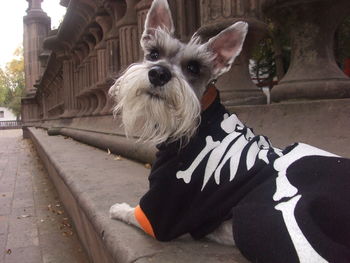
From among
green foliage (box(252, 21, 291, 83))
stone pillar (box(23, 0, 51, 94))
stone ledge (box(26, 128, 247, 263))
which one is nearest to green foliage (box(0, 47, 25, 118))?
stone pillar (box(23, 0, 51, 94))

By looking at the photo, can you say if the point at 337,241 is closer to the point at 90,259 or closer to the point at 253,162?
the point at 253,162

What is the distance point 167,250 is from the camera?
192cm

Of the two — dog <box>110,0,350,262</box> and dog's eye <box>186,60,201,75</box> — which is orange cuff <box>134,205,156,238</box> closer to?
dog <box>110,0,350,262</box>

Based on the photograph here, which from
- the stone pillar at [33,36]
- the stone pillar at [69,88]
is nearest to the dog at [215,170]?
the stone pillar at [69,88]

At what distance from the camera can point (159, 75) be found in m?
1.95

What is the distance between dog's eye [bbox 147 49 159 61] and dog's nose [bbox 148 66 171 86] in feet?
0.72

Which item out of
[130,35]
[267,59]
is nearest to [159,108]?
[130,35]

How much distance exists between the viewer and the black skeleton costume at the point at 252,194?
149 cm

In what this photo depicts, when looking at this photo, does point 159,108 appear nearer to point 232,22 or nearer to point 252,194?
point 252,194

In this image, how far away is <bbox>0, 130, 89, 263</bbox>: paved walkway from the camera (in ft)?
10.8

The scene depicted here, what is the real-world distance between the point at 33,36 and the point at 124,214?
26571 millimetres

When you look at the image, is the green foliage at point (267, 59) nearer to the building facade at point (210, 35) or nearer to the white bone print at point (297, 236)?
the building facade at point (210, 35)

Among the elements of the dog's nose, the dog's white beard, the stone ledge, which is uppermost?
the dog's nose

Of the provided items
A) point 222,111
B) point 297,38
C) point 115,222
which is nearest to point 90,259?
point 115,222
